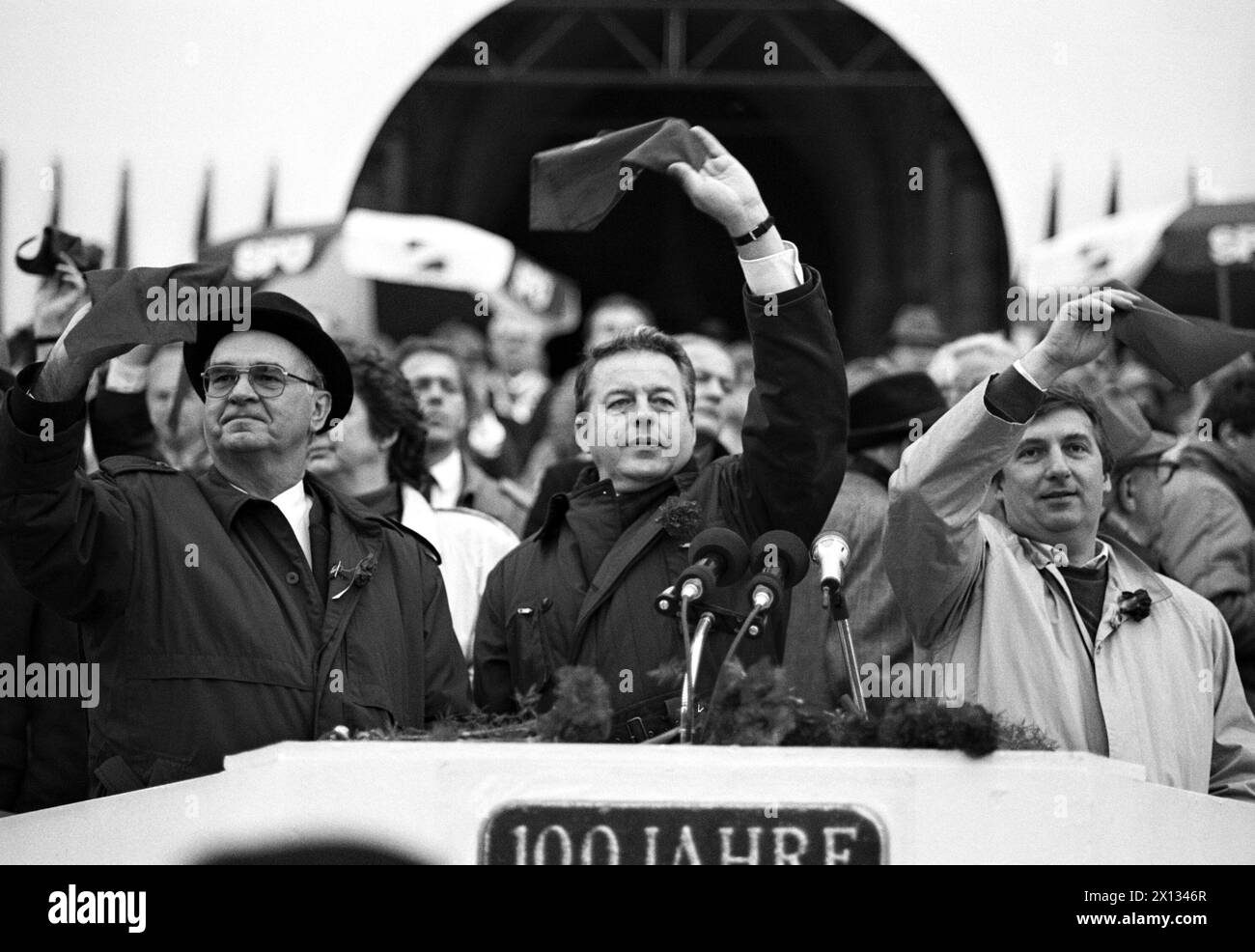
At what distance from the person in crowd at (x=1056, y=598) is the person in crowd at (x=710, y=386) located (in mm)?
1460

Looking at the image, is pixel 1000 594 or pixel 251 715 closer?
pixel 251 715

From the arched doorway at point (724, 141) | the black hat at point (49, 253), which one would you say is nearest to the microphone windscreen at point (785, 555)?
the black hat at point (49, 253)

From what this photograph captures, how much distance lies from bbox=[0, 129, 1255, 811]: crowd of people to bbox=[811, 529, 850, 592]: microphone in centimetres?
26

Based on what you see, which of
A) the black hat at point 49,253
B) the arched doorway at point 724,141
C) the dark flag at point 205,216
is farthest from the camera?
the arched doorway at point 724,141

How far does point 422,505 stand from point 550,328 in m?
7.48

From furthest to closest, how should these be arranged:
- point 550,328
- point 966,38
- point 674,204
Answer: point 674,204, point 550,328, point 966,38

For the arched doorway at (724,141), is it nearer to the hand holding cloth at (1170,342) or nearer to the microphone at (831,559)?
the hand holding cloth at (1170,342)

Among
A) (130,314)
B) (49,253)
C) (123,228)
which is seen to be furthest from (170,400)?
(130,314)

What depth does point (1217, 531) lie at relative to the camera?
6.43 meters

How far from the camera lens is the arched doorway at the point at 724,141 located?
42.8 feet
